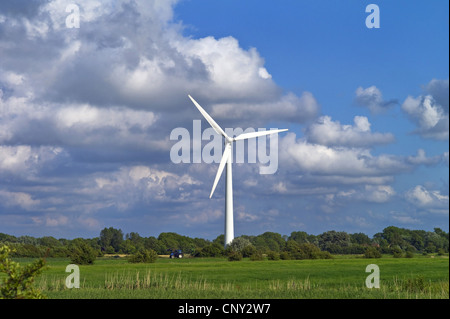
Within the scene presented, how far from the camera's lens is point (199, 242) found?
155 metres

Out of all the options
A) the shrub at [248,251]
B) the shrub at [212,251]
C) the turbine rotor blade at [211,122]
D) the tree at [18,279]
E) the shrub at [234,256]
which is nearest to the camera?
the tree at [18,279]

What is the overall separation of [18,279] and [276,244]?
428 ft

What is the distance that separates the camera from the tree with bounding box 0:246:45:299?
20844 mm

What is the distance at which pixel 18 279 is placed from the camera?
21.0 meters

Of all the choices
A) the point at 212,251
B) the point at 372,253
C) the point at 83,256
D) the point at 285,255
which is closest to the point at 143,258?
the point at 83,256

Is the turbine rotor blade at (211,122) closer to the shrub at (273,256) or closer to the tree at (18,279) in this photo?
the shrub at (273,256)

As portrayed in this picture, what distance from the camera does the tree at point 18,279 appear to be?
2084 cm

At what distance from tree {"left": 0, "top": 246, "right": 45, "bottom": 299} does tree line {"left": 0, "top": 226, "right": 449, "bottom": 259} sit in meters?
81.5

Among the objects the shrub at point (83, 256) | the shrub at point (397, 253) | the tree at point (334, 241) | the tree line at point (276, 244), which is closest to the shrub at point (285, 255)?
the tree line at point (276, 244)

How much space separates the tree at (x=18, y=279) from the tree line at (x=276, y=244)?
81.5m
